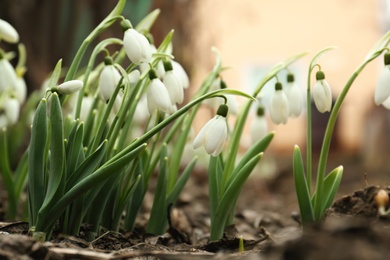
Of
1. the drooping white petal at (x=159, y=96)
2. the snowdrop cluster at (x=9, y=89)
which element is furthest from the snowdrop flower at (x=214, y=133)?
the snowdrop cluster at (x=9, y=89)

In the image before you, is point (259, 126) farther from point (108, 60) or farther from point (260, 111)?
point (108, 60)

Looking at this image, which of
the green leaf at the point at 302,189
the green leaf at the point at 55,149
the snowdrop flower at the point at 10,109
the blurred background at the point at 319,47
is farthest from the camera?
the blurred background at the point at 319,47

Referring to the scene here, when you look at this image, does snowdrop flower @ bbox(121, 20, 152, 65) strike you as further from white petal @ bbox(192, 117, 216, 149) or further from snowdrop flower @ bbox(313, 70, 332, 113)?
snowdrop flower @ bbox(313, 70, 332, 113)

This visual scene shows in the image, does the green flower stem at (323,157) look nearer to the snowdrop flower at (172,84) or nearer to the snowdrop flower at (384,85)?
the snowdrop flower at (384,85)

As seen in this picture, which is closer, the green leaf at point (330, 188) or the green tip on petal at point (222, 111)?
the green tip on petal at point (222, 111)

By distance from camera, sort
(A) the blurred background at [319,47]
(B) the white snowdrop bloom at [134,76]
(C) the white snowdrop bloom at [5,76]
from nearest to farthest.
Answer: (B) the white snowdrop bloom at [134,76] < (C) the white snowdrop bloom at [5,76] < (A) the blurred background at [319,47]

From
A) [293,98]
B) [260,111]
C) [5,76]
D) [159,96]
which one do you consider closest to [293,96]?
[293,98]

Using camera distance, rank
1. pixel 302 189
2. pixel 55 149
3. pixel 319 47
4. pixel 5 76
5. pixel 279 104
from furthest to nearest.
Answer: pixel 319 47
pixel 5 76
pixel 279 104
pixel 302 189
pixel 55 149

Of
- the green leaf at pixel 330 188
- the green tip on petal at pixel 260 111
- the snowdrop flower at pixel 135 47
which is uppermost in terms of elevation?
the snowdrop flower at pixel 135 47
